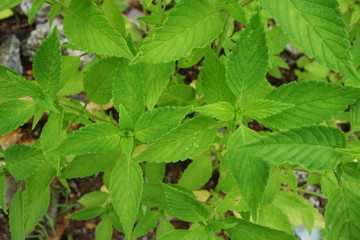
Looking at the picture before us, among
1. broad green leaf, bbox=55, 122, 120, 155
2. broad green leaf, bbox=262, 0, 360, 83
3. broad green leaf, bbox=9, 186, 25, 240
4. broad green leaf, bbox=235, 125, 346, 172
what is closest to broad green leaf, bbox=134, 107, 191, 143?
broad green leaf, bbox=55, 122, 120, 155

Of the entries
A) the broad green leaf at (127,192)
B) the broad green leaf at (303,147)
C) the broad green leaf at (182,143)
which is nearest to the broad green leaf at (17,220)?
the broad green leaf at (127,192)

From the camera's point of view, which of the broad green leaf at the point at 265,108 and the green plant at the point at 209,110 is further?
the broad green leaf at the point at 265,108

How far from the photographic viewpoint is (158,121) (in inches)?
49.6

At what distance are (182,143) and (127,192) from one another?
0.32 m

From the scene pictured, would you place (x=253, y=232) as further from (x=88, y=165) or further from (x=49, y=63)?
(x=49, y=63)

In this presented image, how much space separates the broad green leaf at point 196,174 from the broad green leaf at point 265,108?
935mm

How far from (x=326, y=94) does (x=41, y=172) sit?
4.98ft

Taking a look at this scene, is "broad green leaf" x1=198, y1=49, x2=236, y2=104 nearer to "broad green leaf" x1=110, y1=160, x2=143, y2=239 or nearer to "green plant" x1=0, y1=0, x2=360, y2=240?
"green plant" x1=0, y1=0, x2=360, y2=240

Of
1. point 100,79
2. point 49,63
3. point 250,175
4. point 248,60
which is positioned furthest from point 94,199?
point 248,60

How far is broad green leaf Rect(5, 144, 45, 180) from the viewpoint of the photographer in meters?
1.38

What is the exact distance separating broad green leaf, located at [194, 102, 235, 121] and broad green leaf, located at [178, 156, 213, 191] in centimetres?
92

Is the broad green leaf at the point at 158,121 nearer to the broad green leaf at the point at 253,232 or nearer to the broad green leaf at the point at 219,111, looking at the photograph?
the broad green leaf at the point at 219,111

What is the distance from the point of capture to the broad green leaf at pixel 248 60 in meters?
1.12

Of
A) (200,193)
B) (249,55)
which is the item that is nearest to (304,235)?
(200,193)
